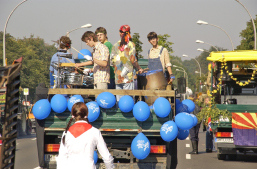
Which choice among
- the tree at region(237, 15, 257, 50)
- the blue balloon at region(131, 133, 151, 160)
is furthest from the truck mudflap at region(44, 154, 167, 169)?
the tree at region(237, 15, 257, 50)

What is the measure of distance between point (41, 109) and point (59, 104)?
0.29m

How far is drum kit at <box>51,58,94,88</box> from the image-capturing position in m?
8.00

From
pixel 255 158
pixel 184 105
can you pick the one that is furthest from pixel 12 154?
pixel 255 158

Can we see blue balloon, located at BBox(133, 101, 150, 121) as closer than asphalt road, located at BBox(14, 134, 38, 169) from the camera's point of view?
Yes

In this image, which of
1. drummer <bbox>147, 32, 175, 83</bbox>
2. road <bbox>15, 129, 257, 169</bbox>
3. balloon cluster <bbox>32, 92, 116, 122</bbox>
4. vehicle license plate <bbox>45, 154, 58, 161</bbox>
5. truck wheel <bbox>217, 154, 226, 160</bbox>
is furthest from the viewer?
truck wheel <bbox>217, 154, 226, 160</bbox>

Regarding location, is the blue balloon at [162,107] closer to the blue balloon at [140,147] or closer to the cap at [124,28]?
the blue balloon at [140,147]

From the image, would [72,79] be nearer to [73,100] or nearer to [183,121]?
[73,100]

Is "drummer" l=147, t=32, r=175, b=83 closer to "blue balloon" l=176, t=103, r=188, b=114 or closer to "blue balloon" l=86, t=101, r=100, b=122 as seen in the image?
"blue balloon" l=176, t=103, r=188, b=114

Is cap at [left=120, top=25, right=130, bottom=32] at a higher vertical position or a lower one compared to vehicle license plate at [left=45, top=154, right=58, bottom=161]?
higher

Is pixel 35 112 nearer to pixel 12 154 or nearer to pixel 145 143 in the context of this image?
pixel 145 143

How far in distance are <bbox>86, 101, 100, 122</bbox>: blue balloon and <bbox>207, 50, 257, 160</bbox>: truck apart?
5.58 m

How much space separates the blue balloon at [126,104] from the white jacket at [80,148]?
2129 mm

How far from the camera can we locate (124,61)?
8.09 m

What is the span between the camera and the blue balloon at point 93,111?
6.93 metres
